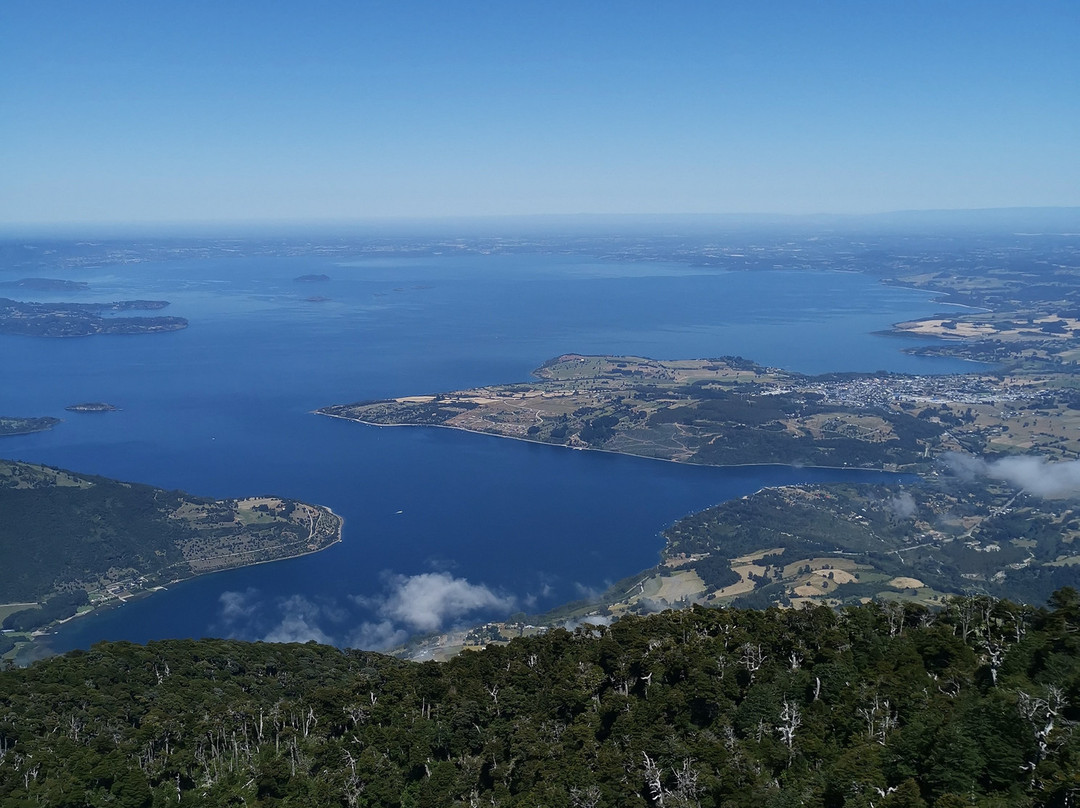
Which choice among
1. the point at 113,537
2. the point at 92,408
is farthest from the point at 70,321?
the point at 113,537

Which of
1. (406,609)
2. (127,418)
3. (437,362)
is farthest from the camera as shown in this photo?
(437,362)

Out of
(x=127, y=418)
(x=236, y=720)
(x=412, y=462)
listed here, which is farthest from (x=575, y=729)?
(x=127, y=418)

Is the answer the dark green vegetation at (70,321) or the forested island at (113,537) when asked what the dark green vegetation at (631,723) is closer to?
the forested island at (113,537)

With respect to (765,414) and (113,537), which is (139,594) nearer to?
(113,537)

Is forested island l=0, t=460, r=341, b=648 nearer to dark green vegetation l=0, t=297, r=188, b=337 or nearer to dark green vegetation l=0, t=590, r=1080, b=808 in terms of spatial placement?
dark green vegetation l=0, t=590, r=1080, b=808

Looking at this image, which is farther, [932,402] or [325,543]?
[932,402]

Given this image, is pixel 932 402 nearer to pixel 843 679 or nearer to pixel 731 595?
pixel 731 595

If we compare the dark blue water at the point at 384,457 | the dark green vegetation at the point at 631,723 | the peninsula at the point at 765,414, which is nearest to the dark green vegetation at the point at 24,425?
the dark blue water at the point at 384,457

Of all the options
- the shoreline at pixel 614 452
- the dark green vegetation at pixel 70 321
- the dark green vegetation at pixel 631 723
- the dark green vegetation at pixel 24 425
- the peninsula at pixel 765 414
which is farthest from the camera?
the dark green vegetation at pixel 70 321
